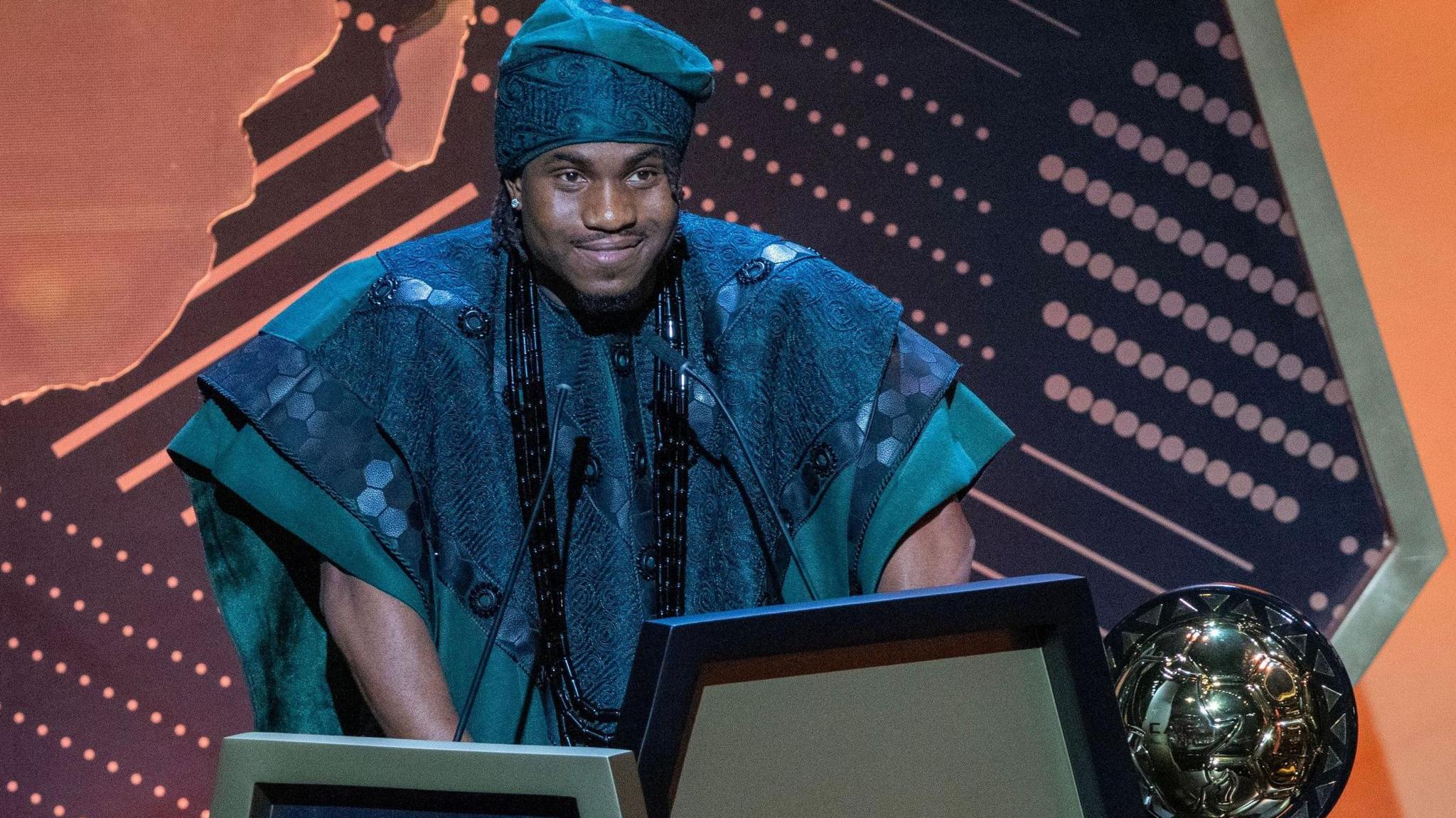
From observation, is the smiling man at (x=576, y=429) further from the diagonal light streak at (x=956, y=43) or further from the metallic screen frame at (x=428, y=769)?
the diagonal light streak at (x=956, y=43)

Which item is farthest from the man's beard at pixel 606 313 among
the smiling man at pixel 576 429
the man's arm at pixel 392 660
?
the man's arm at pixel 392 660

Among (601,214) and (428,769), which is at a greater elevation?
(601,214)

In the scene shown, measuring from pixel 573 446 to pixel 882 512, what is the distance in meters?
0.30

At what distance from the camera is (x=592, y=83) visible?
4.30 ft

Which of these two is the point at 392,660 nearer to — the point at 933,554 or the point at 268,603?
the point at 268,603

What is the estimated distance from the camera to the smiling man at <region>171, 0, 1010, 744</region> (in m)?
1.33

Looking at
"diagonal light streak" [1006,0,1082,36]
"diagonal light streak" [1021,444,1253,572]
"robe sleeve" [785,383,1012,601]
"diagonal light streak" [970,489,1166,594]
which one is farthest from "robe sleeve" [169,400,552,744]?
"diagonal light streak" [1006,0,1082,36]

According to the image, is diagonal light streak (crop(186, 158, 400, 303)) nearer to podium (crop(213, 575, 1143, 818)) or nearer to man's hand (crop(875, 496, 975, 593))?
man's hand (crop(875, 496, 975, 593))

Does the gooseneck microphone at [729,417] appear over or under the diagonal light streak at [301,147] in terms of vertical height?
over

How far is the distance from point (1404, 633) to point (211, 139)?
2175 mm

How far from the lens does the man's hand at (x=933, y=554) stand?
140 cm

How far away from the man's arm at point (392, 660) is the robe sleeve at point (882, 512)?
Answer: 34 cm

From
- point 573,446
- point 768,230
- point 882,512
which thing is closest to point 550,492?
point 573,446

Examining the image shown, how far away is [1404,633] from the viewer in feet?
8.45
